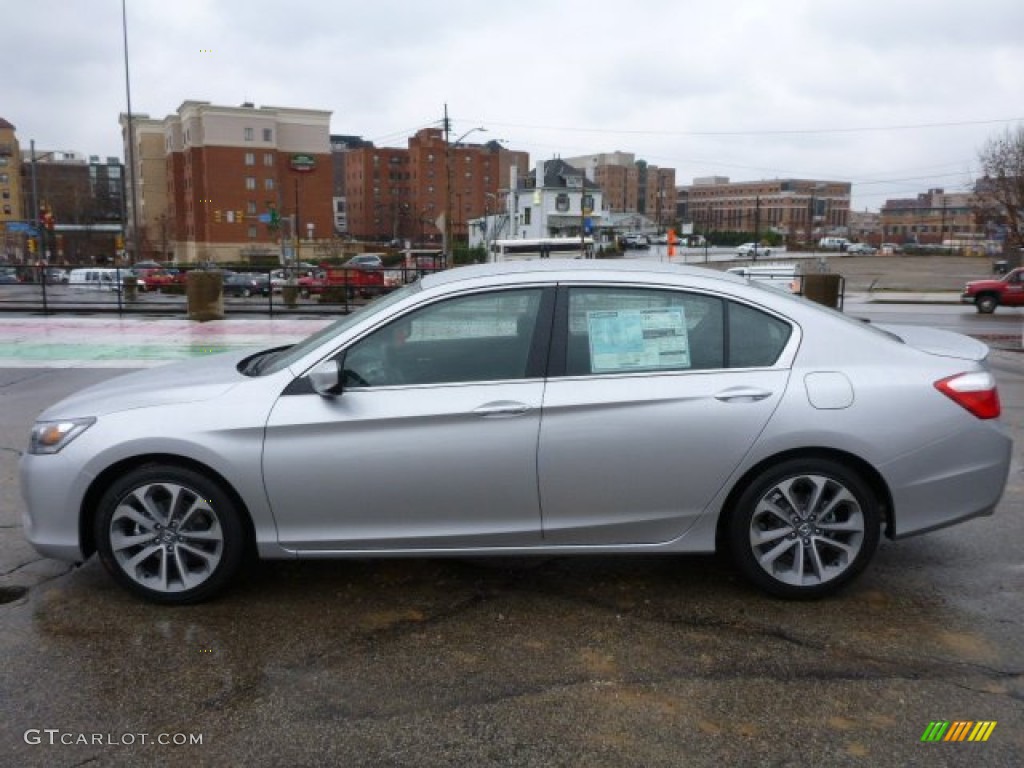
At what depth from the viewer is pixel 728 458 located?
3939mm

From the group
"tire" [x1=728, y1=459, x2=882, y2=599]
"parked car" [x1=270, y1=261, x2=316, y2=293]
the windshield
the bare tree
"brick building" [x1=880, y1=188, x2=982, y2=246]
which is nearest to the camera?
"tire" [x1=728, y1=459, x2=882, y2=599]

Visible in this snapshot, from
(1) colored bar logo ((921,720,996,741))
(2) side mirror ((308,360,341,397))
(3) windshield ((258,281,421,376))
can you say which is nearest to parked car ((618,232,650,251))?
(3) windshield ((258,281,421,376))

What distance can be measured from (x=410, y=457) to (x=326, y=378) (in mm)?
515

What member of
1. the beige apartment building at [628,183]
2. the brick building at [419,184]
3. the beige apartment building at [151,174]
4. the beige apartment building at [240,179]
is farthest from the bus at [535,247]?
the beige apartment building at [628,183]

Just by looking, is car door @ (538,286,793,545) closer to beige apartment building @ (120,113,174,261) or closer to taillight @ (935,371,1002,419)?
taillight @ (935,371,1002,419)

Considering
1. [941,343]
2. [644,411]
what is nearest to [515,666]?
[644,411]

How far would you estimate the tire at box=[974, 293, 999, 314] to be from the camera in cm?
2842

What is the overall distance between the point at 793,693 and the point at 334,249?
331ft

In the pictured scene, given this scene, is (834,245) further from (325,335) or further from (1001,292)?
(325,335)

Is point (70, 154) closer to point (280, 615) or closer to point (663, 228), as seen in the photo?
point (663, 228)

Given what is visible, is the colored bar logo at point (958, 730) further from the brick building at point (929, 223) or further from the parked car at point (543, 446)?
the brick building at point (929, 223)

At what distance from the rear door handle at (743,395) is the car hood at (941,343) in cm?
97

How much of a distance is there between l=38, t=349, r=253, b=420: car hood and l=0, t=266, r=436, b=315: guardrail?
15.9m

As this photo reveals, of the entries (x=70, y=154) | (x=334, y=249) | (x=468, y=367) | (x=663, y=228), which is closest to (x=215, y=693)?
(x=468, y=367)
